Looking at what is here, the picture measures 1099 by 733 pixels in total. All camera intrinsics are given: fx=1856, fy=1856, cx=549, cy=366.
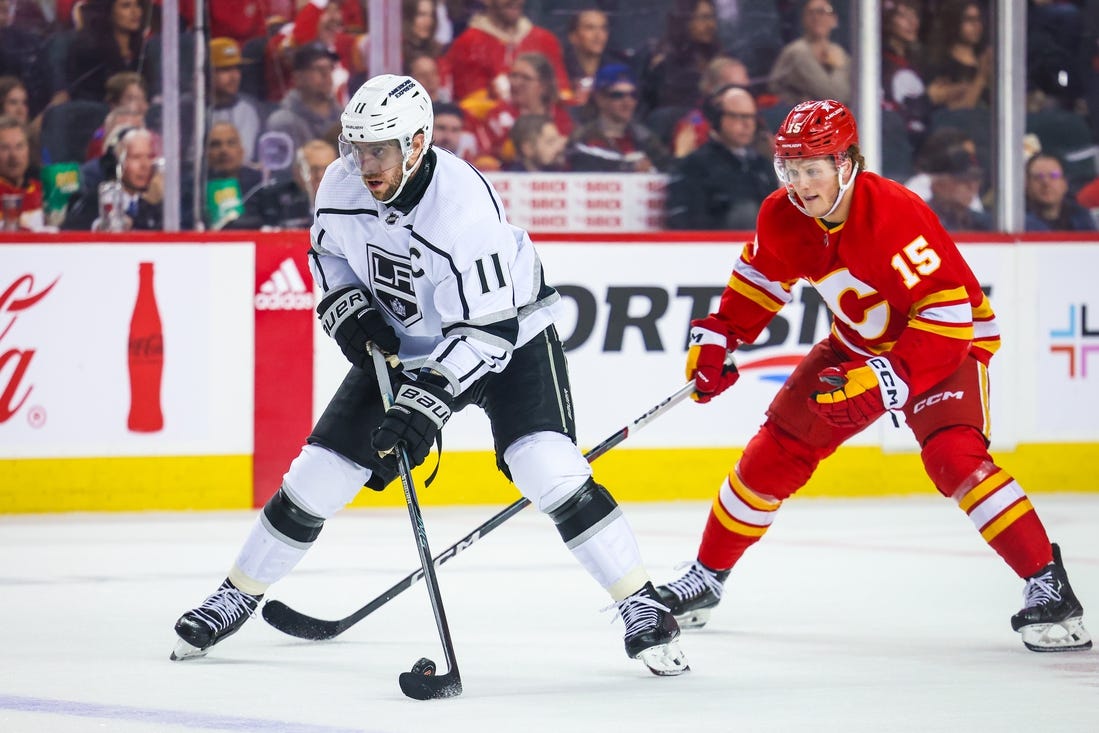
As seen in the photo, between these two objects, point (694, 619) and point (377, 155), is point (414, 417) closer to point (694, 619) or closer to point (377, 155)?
point (377, 155)

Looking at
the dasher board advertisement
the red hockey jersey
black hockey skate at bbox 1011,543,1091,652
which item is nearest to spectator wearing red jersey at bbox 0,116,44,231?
the dasher board advertisement

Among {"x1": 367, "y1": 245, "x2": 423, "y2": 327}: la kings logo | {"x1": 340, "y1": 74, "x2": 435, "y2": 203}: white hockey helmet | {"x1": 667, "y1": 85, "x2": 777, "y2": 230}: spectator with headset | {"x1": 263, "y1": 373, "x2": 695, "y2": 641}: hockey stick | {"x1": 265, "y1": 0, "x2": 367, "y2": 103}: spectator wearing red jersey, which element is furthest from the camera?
{"x1": 667, "y1": 85, "x2": 777, "y2": 230}: spectator with headset

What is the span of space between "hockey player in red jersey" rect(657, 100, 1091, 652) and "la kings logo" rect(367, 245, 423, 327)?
2.39 ft

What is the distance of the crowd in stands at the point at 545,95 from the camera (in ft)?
20.9

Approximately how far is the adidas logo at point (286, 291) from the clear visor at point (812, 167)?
9.38 feet

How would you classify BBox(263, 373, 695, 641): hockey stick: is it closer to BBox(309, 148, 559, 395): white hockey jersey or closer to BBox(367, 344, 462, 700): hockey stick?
BBox(367, 344, 462, 700): hockey stick

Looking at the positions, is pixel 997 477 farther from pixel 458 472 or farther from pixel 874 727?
pixel 458 472

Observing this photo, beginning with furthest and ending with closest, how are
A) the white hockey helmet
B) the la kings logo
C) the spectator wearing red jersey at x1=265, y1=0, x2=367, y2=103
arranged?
the spectator wearing red jersey at x1=265, y1=0, x2=367, y2=103 → the la kings logo → the white hockey helmet

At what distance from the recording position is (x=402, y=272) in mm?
3520

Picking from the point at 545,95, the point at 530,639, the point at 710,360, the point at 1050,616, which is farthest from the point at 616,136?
the point at 1050,616

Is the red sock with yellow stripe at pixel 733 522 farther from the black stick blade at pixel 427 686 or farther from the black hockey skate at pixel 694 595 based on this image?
the black stick blade at pixel 427 686

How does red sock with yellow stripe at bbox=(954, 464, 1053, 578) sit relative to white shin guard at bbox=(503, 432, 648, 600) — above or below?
below

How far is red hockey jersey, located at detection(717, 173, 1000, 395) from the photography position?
3668 mm

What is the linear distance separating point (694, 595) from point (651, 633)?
0.65m
